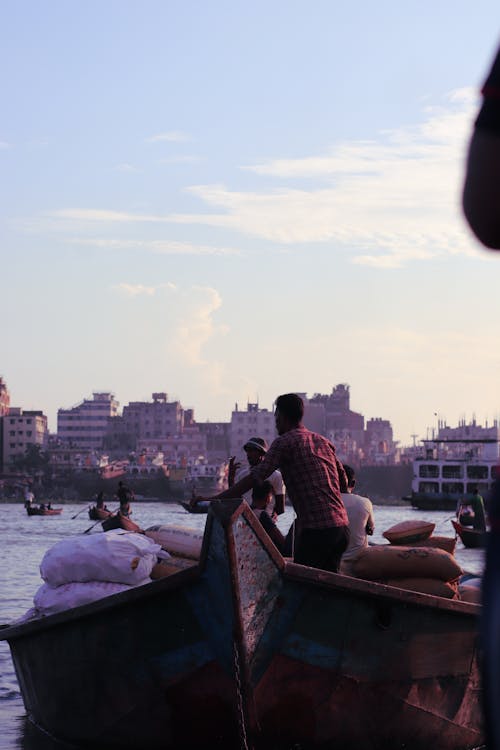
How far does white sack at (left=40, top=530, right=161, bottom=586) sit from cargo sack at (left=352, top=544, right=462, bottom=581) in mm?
1313

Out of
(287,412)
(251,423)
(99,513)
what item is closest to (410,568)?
(287,412)

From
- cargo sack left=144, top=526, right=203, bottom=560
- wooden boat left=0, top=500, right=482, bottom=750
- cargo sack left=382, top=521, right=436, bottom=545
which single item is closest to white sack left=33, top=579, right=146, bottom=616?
wooden boat left=0, top=500, right=482, bottom=750

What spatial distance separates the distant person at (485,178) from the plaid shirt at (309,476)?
212 inches

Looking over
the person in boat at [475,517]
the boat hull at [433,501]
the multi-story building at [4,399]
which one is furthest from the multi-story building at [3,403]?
the person in boat at [475,517]

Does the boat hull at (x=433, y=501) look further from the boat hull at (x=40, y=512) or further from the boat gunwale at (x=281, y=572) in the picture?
the boat gunwale at (x=281, y=572)

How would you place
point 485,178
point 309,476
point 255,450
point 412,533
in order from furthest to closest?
point 412,533, point 255,450, point 309,476, point 485,178

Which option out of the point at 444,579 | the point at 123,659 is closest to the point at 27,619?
the point at 123,659

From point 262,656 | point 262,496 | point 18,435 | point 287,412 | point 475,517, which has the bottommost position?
point 475,517

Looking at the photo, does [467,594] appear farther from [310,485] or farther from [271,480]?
[310,485]

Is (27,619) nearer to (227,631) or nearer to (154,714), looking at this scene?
(154,714)

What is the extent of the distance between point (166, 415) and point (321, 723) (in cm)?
19180

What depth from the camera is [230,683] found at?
23.0ft

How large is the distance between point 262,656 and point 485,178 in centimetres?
562

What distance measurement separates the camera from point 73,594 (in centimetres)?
806
